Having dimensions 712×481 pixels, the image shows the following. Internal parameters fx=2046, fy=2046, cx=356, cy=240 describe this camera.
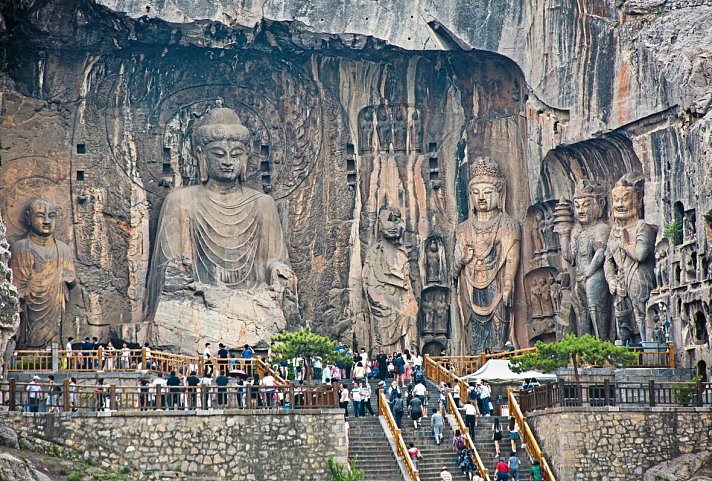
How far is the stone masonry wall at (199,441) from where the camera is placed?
138ft

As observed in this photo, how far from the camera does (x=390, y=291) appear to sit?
55.6 m

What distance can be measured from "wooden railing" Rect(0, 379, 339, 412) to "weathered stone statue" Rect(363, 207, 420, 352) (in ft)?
36.2

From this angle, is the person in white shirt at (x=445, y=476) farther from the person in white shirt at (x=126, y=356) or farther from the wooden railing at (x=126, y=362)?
the person in white shirt at (x=126, y=356)

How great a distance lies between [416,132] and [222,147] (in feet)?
17.9

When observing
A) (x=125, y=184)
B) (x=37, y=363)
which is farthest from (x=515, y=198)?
(x=37, y=363)

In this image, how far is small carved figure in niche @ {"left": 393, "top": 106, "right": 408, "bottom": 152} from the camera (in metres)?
56.6

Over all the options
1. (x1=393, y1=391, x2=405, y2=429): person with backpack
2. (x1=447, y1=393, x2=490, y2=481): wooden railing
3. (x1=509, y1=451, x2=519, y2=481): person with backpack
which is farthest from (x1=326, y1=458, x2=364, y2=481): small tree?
(x1=509, y1=451, x2=519, y2=481): person with backpack

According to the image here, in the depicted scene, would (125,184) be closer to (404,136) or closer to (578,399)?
(404,136)

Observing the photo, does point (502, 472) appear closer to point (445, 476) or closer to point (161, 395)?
point (445, 476)

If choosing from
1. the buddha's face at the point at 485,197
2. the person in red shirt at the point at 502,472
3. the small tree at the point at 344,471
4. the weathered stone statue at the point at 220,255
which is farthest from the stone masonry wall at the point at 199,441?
the buddha's face at the point at 485,197

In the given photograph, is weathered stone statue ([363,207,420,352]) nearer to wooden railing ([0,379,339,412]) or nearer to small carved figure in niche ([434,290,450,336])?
small carved figure in niche ([434,290,450,336])

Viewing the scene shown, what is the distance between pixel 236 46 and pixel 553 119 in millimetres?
8795

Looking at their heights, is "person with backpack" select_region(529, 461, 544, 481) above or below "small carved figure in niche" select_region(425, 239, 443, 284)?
below

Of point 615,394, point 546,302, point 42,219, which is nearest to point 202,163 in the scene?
point 42,219
